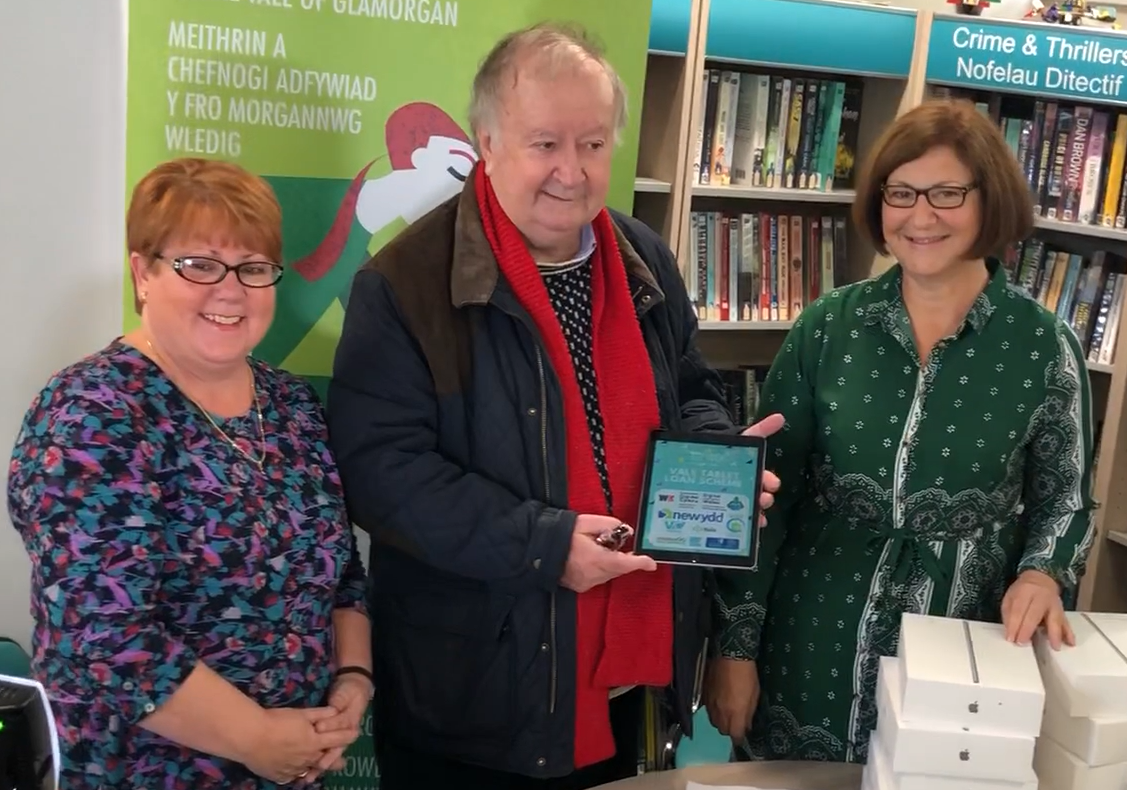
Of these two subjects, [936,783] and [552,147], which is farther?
[552,147]

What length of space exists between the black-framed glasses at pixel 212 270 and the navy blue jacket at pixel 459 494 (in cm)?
18

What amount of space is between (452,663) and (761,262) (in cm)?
212

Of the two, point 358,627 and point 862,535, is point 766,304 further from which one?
point 358,627

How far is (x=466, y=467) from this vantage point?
5.35 ft

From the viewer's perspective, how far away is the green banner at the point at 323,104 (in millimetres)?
1950

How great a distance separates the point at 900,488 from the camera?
180 cm

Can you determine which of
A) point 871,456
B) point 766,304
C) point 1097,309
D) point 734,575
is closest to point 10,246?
point 734,575

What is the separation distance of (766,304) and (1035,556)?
176 centimetres

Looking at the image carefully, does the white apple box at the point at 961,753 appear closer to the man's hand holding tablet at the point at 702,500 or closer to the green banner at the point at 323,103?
the man's hand holding tablet at the point at 702,500

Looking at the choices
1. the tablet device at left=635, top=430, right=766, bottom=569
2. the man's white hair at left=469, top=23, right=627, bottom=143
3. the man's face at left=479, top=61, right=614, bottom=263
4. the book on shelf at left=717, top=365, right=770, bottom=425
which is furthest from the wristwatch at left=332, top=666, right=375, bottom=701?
the book on shelf at left=717, top=365, right=770, bottom=425

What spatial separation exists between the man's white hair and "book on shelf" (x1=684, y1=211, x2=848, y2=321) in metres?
1.66

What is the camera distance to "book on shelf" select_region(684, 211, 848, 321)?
11.1 feet

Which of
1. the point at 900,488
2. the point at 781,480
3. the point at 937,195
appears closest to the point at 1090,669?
the point at 900,488

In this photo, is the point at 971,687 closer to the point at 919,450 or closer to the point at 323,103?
the point at 919,450
